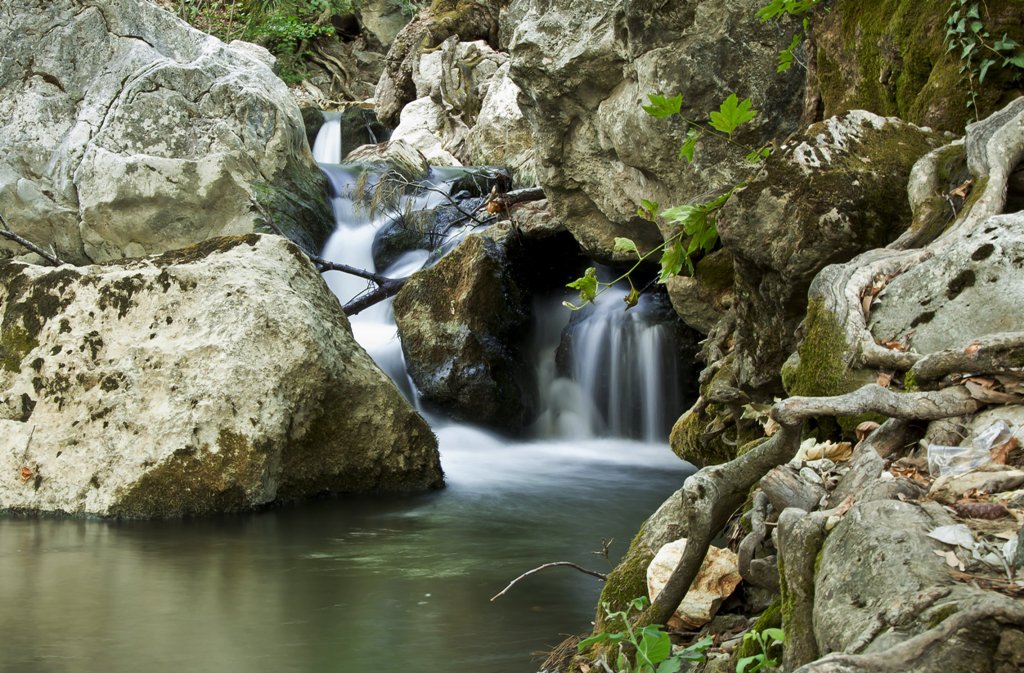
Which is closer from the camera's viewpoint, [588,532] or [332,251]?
[588,532]

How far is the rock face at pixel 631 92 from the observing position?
7.05 meters

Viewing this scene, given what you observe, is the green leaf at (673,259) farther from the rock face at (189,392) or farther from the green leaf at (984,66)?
the rock face at (189,392)

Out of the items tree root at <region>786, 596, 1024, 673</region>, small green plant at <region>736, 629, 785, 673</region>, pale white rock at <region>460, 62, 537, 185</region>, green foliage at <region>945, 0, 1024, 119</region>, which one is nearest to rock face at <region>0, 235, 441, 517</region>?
green foliage at <region>945, 0, 1024, 119</region>

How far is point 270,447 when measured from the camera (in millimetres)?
6504

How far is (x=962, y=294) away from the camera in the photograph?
10.7 ft

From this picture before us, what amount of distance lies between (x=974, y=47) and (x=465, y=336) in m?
5.87

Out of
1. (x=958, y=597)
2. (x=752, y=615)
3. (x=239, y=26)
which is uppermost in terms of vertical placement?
(x=239, y=26)

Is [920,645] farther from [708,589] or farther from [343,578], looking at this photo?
[343,578]

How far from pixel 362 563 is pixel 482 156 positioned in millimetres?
11424

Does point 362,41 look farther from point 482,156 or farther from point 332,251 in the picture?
point 332,251

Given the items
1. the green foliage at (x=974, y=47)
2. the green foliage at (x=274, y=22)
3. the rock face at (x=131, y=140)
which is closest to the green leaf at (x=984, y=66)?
the green foliage at (x=974, y=47)

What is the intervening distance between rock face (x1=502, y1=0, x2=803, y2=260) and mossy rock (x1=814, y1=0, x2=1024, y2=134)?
120 cm

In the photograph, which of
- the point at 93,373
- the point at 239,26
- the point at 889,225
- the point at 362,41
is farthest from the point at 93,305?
the point at 362,41

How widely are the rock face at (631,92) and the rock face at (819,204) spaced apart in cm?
257
